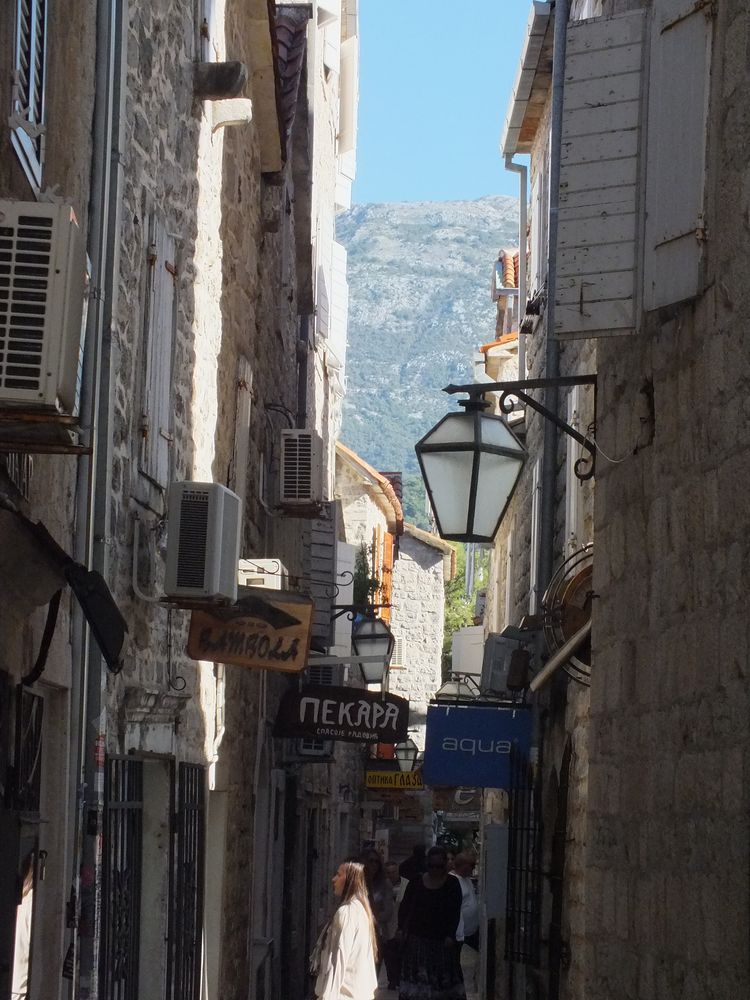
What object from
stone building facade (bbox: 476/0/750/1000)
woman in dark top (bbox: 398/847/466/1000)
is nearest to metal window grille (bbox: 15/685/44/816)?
stone building facade (bbox: 476/0/750/1000)

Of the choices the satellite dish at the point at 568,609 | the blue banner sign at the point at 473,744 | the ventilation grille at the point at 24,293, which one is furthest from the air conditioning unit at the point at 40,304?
the blue banner sign at the point at 473,744

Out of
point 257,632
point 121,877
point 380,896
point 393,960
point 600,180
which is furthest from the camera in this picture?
point 380,896

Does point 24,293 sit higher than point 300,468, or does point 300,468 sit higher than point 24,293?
point 300,468

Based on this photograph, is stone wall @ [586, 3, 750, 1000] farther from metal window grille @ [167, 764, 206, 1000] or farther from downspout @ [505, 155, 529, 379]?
downspout @ [505, 155, 529, 379]

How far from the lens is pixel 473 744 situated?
11.0m

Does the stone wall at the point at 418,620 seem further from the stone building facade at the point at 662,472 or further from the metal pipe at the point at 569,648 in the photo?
the stone building facade at the point at 662,472

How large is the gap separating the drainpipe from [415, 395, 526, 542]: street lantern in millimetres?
1558

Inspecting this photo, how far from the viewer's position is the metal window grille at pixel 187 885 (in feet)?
28.7

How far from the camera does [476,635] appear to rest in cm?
2266

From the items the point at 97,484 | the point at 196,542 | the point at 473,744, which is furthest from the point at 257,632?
the point at 97,484

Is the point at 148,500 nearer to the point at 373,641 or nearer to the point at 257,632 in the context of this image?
the point at 257,632

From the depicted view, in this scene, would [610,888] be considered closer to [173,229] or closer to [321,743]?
[173,229]

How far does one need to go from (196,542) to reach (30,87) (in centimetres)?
324

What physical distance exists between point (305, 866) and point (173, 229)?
411 inches
